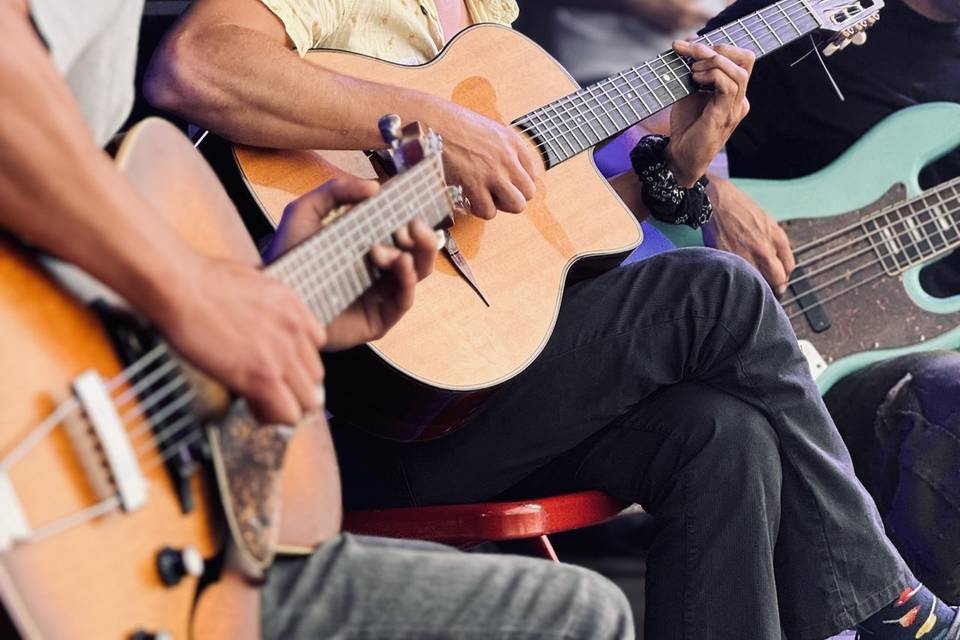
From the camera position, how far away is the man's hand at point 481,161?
131 cm

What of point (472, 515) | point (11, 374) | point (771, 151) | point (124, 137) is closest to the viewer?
point (11, 374)

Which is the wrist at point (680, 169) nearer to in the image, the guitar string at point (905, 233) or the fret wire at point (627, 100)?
the fret wire at point (627, 100)

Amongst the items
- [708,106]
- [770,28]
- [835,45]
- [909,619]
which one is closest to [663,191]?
[708,106]

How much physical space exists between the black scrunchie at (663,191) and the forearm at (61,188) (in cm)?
119

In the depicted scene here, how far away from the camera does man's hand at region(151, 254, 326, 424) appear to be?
71 centimetres

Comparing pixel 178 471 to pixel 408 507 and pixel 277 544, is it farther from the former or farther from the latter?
pixel 408 507

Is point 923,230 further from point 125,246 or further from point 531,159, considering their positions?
point 125,246

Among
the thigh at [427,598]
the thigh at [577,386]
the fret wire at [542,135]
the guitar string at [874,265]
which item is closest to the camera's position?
the thigh at [427,598]

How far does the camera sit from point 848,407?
80.3 inches

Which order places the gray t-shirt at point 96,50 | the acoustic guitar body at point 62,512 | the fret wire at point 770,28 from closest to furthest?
the acoustic guitar body at point 62,512 < the gray t-shirt at point 96,50 < the fret wire at point 770,28

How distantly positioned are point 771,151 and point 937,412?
83 centimetres

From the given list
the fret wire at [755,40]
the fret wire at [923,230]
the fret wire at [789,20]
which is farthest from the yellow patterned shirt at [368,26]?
the fret wire at [923,230]

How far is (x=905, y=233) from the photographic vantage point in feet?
7.39

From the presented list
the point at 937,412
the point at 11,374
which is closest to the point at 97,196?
the point at 11,374
